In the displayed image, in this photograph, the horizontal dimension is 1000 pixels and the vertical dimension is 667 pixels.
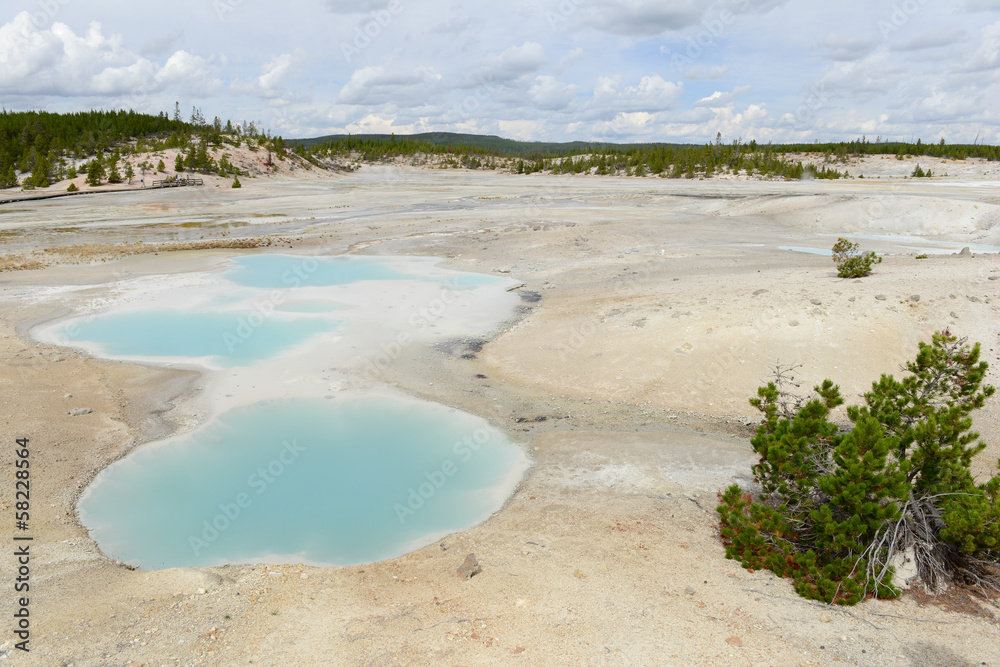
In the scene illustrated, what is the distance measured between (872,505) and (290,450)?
7046 mm

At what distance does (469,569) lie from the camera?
560 centimetres

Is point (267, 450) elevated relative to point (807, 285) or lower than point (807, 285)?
lower

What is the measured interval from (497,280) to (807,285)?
29.3 ft

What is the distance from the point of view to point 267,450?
8.77 meters

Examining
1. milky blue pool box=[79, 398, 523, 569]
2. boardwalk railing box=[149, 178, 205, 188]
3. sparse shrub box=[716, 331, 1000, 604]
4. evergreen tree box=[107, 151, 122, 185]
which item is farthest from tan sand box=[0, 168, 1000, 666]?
evergreen tree box=[107, 151, 122, 185]

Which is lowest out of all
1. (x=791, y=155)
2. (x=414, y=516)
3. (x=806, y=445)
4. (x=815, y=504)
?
(x=414, y=516)

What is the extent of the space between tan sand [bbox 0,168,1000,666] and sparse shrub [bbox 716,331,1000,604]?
0.92 feet

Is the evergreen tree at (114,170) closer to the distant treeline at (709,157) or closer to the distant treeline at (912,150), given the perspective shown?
the distant treeline at (709,157)

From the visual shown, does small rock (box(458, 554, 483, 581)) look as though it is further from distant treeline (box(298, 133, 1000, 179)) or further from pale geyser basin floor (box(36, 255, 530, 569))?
distant treeline (box(298, 133, 1000, 179))

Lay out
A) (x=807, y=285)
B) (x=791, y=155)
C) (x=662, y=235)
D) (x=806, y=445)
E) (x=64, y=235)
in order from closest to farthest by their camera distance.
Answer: (x=806, y=445) → (x=807, y=285) → (x=662, y=235) → (x=64, y=235) → (x=791, y=155)

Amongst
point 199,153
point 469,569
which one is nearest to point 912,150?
point 199,153

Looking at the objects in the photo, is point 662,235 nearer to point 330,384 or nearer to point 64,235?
point 330,384

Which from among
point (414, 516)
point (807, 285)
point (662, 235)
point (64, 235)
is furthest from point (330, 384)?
point (64, 235)

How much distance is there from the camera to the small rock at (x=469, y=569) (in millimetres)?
5547
